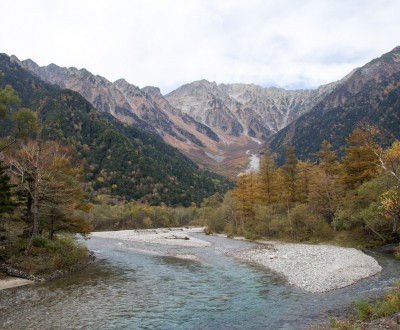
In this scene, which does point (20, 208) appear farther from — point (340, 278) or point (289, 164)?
point (289, 164)

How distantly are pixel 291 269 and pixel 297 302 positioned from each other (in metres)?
11.7

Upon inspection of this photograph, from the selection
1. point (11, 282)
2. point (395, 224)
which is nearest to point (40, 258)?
point (11, 282)

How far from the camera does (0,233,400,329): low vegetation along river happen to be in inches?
735

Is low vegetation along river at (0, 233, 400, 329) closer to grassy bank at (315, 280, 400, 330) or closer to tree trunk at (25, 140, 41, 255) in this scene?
grassy bank at (315, 280, 400, 330)

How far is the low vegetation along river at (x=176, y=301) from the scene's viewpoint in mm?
18672

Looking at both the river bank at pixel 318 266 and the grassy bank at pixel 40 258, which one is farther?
the grassy bank at pixel 40 258

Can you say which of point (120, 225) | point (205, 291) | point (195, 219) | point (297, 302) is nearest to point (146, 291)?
point (205, 291)

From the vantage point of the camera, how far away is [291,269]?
109 ft

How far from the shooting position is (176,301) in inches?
919

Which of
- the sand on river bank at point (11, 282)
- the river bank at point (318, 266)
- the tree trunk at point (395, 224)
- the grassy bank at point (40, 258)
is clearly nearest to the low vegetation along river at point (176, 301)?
the river bank at point (318, 266)

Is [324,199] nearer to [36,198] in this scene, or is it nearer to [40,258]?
[40,258]

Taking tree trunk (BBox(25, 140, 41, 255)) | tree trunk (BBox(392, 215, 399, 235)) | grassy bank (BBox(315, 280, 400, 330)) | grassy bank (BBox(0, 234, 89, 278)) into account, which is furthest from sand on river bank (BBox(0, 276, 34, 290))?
tree trunk (BBox(392, 215, 399, 235))

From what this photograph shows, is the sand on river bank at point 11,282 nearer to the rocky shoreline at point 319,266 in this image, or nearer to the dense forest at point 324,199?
the rocky shoreline at point 319,266

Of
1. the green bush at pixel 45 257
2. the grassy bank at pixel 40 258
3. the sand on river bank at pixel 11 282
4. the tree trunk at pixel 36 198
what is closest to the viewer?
the sand on river bank at pixel 11 282
